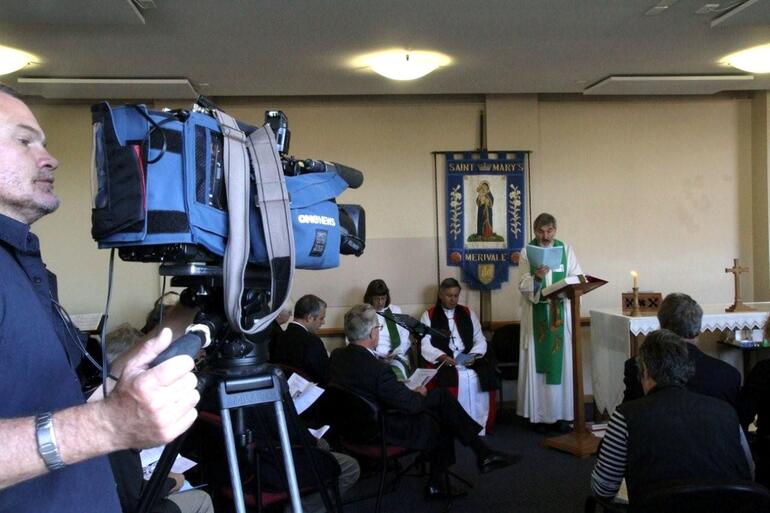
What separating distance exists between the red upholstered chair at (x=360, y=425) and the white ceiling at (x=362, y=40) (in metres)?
2.01

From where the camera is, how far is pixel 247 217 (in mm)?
1172

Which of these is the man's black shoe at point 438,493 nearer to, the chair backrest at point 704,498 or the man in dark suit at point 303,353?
the man in dark suit at point 303,353

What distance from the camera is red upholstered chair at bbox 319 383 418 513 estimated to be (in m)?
3.23

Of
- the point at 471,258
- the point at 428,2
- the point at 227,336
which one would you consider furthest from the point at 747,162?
the point at 227,336

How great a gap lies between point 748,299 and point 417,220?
10.2 ft

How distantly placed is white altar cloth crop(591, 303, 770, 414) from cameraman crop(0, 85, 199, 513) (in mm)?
3992

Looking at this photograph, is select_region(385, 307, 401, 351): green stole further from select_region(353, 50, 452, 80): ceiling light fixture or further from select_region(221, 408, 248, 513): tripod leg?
select_region(221, 408, 248, 513): tripod leg

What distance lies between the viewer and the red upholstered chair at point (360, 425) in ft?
10.6

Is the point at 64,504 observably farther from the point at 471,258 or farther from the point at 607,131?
the point at 607,131

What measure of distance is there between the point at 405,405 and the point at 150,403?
261 cm

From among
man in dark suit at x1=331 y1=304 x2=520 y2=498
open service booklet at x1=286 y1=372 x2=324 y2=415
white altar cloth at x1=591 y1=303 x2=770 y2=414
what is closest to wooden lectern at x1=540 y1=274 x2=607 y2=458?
white altar cloth at x1=591 y1=303 x2=770 y2=414

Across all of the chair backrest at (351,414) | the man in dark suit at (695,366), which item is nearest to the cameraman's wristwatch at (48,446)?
the man in dark suit at (695,366)

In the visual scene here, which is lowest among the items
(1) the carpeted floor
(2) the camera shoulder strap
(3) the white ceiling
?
(1) the carpeted floor

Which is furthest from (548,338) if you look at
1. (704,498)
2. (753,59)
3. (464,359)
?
(704,498)
